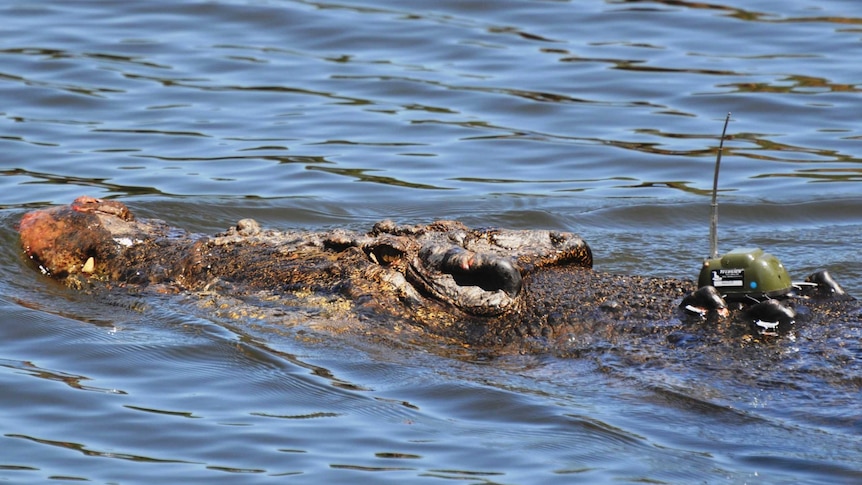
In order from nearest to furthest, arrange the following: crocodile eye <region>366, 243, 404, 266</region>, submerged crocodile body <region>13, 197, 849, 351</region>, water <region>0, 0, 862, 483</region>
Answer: water <region>0, 0, 862, 483</region>, submerged crocodile body <region>13, 197, 849, 351</region>, crocodile eye <region>366, 243, 404, 266</region>

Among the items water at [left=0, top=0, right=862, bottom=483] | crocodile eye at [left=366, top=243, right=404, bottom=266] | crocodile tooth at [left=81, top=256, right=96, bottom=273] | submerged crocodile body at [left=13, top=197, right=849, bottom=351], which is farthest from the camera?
crocodile tooth at [left=81, top=256, right=96, bottom=273]

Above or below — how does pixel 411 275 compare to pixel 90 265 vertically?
above

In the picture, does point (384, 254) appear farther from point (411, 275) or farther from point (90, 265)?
point (90, 265)

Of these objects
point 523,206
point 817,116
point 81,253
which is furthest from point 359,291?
point 817,116

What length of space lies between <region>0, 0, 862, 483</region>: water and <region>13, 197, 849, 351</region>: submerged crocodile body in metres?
0.15

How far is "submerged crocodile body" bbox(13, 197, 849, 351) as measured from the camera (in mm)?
5797

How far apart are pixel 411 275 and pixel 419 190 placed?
13.6ft

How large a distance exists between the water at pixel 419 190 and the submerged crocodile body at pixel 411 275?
15cm

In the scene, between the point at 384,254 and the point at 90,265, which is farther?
the point at 90,265

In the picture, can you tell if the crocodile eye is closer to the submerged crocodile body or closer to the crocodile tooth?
the submerged crocodile body

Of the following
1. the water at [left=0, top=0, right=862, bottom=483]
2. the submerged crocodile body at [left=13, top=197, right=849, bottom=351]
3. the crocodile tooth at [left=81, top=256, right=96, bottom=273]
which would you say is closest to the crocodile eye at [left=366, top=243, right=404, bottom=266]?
the submerged crocodile body at [left=13, top=197, right=849, bottom=351]

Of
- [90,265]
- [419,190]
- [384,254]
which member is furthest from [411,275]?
[419,190]

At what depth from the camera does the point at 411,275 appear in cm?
A: 612

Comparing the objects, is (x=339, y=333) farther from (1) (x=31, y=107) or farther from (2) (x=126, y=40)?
(2) (x=126, y=40)
